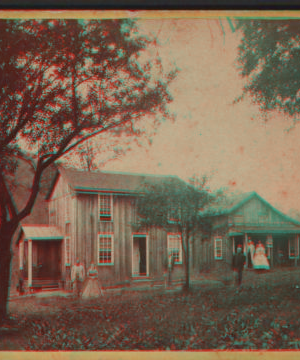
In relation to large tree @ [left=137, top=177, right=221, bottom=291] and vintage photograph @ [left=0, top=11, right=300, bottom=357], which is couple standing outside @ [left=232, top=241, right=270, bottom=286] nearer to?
vintage photograph @ [left=0, top=11, right=300, bottom=357]

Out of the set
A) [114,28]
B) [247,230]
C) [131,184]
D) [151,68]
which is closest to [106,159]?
[131,184]

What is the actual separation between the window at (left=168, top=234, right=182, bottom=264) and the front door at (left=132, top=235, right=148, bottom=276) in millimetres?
358

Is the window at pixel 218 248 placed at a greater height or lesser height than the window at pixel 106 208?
lesser

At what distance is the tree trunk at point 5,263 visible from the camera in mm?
5645

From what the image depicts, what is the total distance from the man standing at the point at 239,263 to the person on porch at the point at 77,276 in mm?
2172

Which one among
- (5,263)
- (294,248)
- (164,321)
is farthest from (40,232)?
(294,248)

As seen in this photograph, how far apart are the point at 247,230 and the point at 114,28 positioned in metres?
3.50

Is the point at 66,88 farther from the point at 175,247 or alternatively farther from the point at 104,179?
the point at 175,247

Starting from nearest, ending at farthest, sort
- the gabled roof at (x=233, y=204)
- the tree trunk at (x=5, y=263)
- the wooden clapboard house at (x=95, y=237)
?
1. the tree trunk at (x=5, y=263)
2. the wooden clapboard house at (x=95, y=237)
3. the gabled roof at (x=233, y=204)

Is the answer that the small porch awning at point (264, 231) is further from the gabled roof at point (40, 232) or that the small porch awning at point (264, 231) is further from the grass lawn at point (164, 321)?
the gabled roof at point (40, 232)

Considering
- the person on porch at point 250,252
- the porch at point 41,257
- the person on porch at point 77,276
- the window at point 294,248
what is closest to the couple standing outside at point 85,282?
the person on porch at point 77,276

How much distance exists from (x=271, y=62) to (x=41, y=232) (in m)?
4.24

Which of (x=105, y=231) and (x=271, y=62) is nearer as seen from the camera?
(x=105, y=231)

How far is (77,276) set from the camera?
5688 mm
